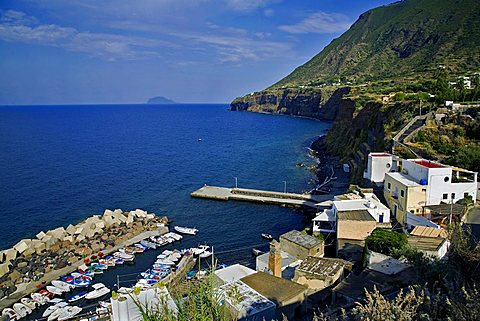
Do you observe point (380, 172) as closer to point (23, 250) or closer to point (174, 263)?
point (174, 263)

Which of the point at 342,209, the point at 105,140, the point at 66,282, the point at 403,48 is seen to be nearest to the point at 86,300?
the point at 66,282

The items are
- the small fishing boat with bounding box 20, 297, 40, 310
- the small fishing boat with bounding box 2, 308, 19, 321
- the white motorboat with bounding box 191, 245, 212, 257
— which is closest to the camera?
the small fishing boat with bounding box 2, 308, 19, 321

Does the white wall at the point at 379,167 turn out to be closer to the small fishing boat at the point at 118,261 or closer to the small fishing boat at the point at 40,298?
the small fishing boat at the point at 118,261

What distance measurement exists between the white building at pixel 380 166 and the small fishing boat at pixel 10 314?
25.2 metres

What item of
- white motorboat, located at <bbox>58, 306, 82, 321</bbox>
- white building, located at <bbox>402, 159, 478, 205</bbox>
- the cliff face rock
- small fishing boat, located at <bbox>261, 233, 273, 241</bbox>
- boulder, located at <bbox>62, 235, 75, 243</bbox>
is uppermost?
the cliff face rock

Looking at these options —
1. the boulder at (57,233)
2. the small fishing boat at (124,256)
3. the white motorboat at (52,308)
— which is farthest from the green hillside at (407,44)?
the white motorboat at (52,308)

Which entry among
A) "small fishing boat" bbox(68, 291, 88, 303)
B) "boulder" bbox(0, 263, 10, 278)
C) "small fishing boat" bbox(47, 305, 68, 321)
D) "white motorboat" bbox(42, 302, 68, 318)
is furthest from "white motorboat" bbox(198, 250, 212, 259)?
"boulder" bbox(0, 263, 10, 278)

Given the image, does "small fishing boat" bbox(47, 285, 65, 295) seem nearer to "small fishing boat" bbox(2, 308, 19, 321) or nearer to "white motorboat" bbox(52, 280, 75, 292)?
"white motorboat" bbox(52, 280, 75, 292)

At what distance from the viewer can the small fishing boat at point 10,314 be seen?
18.6 meters

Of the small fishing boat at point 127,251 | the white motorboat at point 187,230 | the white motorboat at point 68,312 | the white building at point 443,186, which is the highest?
the white building at point 443,186

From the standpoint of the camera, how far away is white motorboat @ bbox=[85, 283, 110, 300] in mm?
20594

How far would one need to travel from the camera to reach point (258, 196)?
1549 inches

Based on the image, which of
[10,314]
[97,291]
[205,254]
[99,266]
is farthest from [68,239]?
[205,254]

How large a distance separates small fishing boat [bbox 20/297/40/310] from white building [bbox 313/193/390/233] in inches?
645
